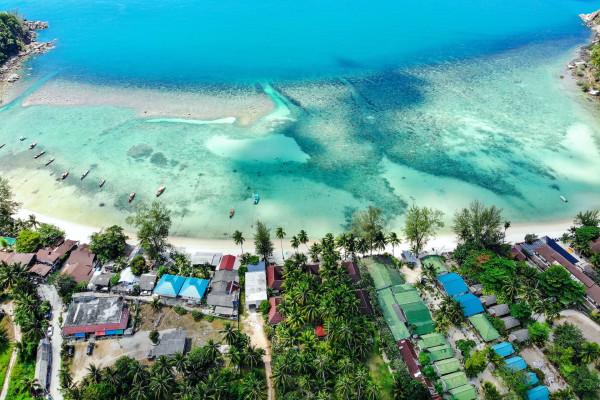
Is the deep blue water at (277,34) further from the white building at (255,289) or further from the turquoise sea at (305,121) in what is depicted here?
the white building at (255,289)

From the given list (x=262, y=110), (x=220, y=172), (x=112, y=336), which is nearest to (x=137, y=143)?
(x=220, y=172)

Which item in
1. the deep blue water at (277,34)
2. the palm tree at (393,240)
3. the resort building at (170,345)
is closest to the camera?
the resort building at (170,345)

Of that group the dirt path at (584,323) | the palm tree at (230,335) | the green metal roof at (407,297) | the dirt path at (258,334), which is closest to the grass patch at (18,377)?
the palm tree at (230,335)

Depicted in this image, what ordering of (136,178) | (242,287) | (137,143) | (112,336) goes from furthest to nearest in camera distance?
(137,143) → (136,178) → (242,287) → (112,336)

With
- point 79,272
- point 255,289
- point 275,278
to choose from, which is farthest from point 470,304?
point 79,272

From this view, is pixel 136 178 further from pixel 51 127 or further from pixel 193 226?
pixel 51 127

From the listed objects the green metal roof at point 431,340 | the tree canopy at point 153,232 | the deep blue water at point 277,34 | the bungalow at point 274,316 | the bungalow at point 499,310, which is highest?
the deep blue water at point 277,34
